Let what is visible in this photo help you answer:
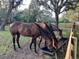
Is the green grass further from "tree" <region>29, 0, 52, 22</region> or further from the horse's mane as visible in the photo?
"tree" <region>29, 0, 52, 22</region>

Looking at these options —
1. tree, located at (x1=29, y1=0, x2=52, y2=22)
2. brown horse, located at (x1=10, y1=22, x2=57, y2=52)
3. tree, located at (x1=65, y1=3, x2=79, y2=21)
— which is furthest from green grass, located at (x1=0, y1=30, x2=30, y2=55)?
tree, located at (x1=65, y1=3, x2=79, y2=21)

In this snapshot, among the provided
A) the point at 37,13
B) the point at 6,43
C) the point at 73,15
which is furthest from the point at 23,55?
the point at 73,15

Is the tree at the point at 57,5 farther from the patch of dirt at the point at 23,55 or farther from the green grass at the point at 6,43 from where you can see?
the patch of dirt at the point at 23,55

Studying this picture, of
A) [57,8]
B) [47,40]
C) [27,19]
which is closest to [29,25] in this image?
[47,40]

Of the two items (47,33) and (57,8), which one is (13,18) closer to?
(57,8)

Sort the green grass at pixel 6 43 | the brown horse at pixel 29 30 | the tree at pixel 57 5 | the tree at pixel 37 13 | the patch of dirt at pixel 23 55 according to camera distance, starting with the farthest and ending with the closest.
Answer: the tree at pixel 37 13 < the tree at pixel 57 5 < the green grass at pixel 6 43 < the brown horse at pixel 29 30 < the patch of dirt at pixel 23 55

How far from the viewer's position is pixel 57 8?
13219 mm

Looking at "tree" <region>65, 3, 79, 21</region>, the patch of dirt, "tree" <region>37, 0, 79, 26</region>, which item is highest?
"tree" <region>37, 0, 79, 26</region>

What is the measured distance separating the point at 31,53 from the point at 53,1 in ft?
24.0

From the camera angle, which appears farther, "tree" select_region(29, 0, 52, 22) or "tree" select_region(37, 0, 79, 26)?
"tree" select_region(29, 0, 52, 22)

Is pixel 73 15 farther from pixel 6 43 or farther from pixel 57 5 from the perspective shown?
pixel 6 43

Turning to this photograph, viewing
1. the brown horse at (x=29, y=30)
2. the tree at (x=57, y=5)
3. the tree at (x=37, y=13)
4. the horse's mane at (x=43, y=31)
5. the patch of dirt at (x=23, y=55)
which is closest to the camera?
the horse's mane at (x=43, y=31)

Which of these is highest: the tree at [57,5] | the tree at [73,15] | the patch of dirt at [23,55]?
the tree at [57,5]

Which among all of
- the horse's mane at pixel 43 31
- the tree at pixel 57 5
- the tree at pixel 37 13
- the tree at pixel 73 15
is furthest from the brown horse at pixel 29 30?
the tree at pixel 73 15
